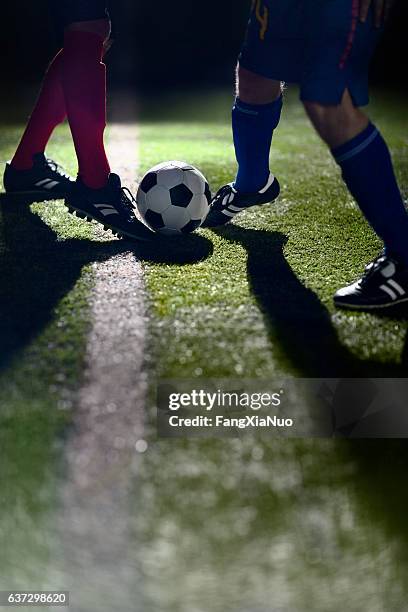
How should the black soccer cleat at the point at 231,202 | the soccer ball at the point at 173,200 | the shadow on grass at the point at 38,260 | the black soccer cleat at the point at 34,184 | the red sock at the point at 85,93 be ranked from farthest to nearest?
the black soccer cleat at the point at 34,184 → the black soccer cleat at the point at 231,202 → the red sock at the point at 85,93 → the soccer ball at the point at 173,200 → the shadow on grass at the point at 38,260

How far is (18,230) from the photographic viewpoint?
285 centimetres

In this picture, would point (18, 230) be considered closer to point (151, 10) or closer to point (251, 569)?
point (251, 569)

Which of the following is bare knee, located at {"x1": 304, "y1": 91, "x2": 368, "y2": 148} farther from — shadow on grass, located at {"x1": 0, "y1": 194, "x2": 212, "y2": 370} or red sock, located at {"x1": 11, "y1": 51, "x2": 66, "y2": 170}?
red sock, located at {"x1": 11, "y1": 51, "x2": 66, "y2": 170}

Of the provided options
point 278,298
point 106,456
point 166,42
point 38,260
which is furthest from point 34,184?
point 166,42

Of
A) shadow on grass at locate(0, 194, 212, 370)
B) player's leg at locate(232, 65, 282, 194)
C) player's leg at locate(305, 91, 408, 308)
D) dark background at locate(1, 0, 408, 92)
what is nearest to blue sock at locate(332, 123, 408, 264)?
player's leg at locate(305, 91, 408, 308)

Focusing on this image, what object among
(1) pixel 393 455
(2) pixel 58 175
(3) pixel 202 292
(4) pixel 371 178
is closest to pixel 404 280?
(4) pixel 371 178

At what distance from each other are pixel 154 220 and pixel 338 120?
2.80ft

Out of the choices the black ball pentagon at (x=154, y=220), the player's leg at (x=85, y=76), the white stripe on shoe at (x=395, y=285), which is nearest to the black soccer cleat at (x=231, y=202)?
the black ball pentagon at (x=154, y=220)

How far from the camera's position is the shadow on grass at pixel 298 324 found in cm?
185

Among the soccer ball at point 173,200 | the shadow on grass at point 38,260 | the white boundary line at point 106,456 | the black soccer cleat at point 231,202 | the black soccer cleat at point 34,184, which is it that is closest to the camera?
the white boundary line at point 106,456

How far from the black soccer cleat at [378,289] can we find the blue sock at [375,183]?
0.21 feet

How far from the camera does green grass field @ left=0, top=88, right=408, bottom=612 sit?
1243 mm

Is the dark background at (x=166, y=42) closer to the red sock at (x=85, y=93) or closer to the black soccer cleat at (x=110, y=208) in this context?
the red sock at (x=85, y=93)

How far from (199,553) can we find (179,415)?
16.4 inches
